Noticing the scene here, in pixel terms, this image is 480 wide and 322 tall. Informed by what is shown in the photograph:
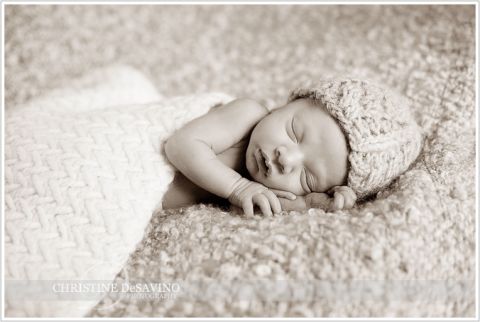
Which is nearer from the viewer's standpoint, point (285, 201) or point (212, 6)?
point (285, 201)

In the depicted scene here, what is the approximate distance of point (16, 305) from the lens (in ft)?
3.58

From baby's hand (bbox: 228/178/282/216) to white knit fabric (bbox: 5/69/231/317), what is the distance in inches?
8.4

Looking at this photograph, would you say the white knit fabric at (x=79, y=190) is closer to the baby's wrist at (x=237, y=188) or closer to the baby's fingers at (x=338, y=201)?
the baby's wrist at (x=237, y=188)

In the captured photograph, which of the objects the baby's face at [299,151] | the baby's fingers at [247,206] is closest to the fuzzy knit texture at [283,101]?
the baby's fingers at [247,206]

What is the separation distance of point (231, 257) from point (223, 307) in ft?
0.38


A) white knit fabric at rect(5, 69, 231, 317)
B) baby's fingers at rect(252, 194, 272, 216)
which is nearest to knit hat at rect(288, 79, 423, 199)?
baby's fingers at rect(252, 194, 272, 216)

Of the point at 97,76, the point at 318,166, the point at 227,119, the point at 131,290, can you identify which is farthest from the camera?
the point at 97,76

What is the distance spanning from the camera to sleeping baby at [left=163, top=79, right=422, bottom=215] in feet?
3.95

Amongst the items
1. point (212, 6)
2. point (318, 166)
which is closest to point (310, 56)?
point (212, 6)

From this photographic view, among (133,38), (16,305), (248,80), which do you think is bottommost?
(16,305)

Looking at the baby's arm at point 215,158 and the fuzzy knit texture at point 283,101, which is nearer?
the fuzzy knit texture at point 283,101

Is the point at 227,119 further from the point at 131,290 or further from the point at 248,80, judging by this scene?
the point at 248,80

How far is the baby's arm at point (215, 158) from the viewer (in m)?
1.24

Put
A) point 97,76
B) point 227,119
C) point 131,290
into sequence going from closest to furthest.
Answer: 1. point 131,290
2. point 227,119
3. point 97,76
